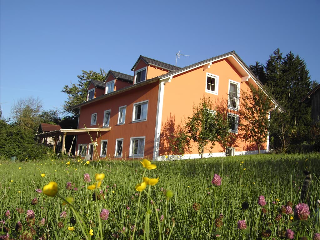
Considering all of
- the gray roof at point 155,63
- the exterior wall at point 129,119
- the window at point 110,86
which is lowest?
the exterior wall at point 129,119

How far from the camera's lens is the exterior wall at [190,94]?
1836cm

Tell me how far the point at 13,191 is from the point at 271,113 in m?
19.3

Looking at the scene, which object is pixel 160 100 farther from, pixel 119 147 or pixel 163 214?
pixel 163 214

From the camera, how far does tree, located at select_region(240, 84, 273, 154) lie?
65.8ft

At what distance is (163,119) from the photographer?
18.1 metres

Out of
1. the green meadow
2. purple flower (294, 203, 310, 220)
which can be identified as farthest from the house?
purple flower (294, 203, 310, 220)

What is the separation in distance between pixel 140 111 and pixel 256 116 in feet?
27.6

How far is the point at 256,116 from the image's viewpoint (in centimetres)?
2056

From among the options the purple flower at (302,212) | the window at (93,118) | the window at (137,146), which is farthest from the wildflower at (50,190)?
the window at (93,118)

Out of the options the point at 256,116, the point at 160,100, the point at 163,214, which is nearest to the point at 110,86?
the point at 160,100

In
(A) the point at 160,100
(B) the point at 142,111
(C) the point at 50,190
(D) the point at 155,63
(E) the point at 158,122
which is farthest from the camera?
(D) the point at 155,63

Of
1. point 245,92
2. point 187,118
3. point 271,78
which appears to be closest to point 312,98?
point 271,78

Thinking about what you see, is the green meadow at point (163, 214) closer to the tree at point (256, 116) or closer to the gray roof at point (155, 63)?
the tree at point (256, 116)

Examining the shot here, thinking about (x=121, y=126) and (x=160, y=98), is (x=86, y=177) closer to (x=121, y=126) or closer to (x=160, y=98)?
(x=160, y=98)
